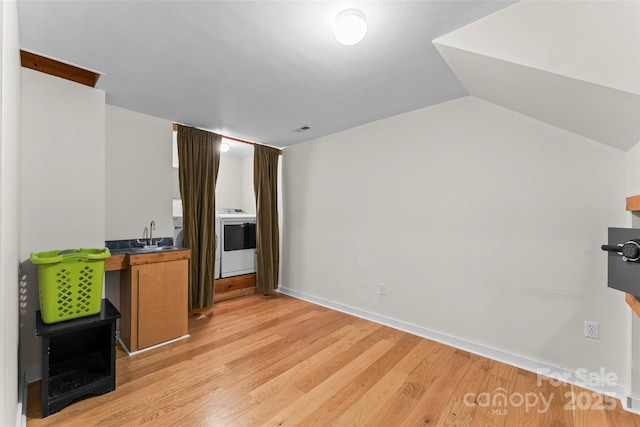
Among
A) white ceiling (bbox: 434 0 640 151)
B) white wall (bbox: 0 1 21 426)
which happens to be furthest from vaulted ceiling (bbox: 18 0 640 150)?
white wall (bbox: 0 1 21 426)

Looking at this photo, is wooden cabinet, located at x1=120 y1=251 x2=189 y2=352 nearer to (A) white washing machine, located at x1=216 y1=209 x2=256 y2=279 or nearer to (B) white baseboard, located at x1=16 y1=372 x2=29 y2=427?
(B) white baseboard, located at x1=16 y1=372 x2=29 y2=427

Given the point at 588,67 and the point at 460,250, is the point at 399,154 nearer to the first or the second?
the point at 460,250

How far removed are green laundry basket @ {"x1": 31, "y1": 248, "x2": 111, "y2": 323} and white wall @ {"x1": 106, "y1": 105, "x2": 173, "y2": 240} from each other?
0.88m

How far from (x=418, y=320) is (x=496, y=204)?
1.36 m

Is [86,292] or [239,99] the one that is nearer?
[86,292]

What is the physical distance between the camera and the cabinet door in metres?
2.43

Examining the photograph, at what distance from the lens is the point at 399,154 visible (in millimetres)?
2996

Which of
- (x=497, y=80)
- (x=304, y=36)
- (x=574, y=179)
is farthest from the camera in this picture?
(x=574, y=179)

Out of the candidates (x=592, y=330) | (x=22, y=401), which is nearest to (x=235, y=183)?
(x=22, y=401)

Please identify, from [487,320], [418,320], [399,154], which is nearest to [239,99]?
[399,154]

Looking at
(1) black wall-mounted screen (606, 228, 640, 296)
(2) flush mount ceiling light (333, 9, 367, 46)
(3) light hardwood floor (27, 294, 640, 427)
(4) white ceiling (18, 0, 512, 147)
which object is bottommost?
(3) light hardwood floor (27, 294, 640, 427)

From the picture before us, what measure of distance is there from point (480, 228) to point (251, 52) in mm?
2319

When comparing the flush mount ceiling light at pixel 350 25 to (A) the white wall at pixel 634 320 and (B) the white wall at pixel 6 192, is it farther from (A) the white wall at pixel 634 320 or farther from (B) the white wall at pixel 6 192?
(A) the white wall at pixel 634 320

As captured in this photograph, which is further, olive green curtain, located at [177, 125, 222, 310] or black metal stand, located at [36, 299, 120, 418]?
olive green curtain, located at [177, 125, 222, 310]
